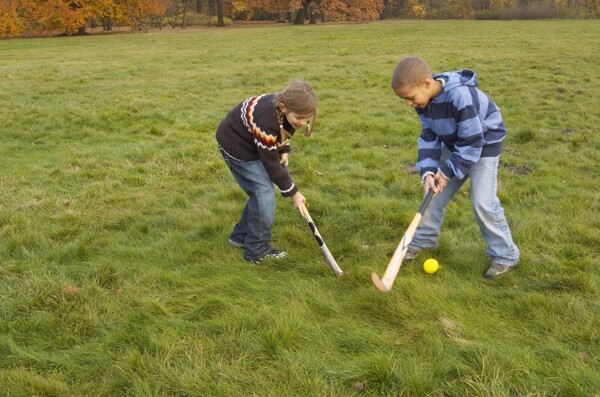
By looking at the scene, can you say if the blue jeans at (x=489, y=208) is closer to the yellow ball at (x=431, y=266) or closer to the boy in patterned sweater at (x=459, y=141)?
the boy in patterned sweater at (x=459, y=141)

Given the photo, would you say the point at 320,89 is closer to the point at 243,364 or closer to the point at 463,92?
the point at 463,92

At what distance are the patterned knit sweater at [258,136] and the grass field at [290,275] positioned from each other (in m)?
0.75

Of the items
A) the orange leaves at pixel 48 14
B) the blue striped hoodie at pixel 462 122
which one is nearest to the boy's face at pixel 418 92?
the blue striped hoodie at pixel 462 122

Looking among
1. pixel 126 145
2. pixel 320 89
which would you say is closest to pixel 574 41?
pixel 320 89

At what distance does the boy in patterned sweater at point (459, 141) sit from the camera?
3.60m

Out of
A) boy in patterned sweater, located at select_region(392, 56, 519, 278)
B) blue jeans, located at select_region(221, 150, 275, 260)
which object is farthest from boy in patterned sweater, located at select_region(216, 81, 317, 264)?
boy in patterned sweater, located at select_region(392, 56, 519, 278)

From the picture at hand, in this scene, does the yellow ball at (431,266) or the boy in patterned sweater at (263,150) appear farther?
the yellow ball at (431,266)

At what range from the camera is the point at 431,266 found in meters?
4.00

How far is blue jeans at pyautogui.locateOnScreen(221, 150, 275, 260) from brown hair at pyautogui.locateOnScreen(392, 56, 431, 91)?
4.28ft

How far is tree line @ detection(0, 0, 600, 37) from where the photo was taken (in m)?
35.8

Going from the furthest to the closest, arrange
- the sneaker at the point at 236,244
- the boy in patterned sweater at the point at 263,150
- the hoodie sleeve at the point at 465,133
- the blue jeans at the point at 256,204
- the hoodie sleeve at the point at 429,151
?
1. the sneaker at the point at 236,244
2. the blue jeans at the point at 256,204
3. the hoodie sleeve at the point at 429,151
4. the boy in patterned sweater at the point at 263,150
5. the hoodie sleeve at the point at 465,133

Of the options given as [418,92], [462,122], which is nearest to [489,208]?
[462,122]

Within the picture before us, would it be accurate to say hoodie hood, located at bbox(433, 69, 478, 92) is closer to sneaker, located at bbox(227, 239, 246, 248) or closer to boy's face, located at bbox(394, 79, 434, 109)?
boy's face, located at bbox(394, 79, 434, 109)

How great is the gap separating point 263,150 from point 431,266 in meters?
1.53
